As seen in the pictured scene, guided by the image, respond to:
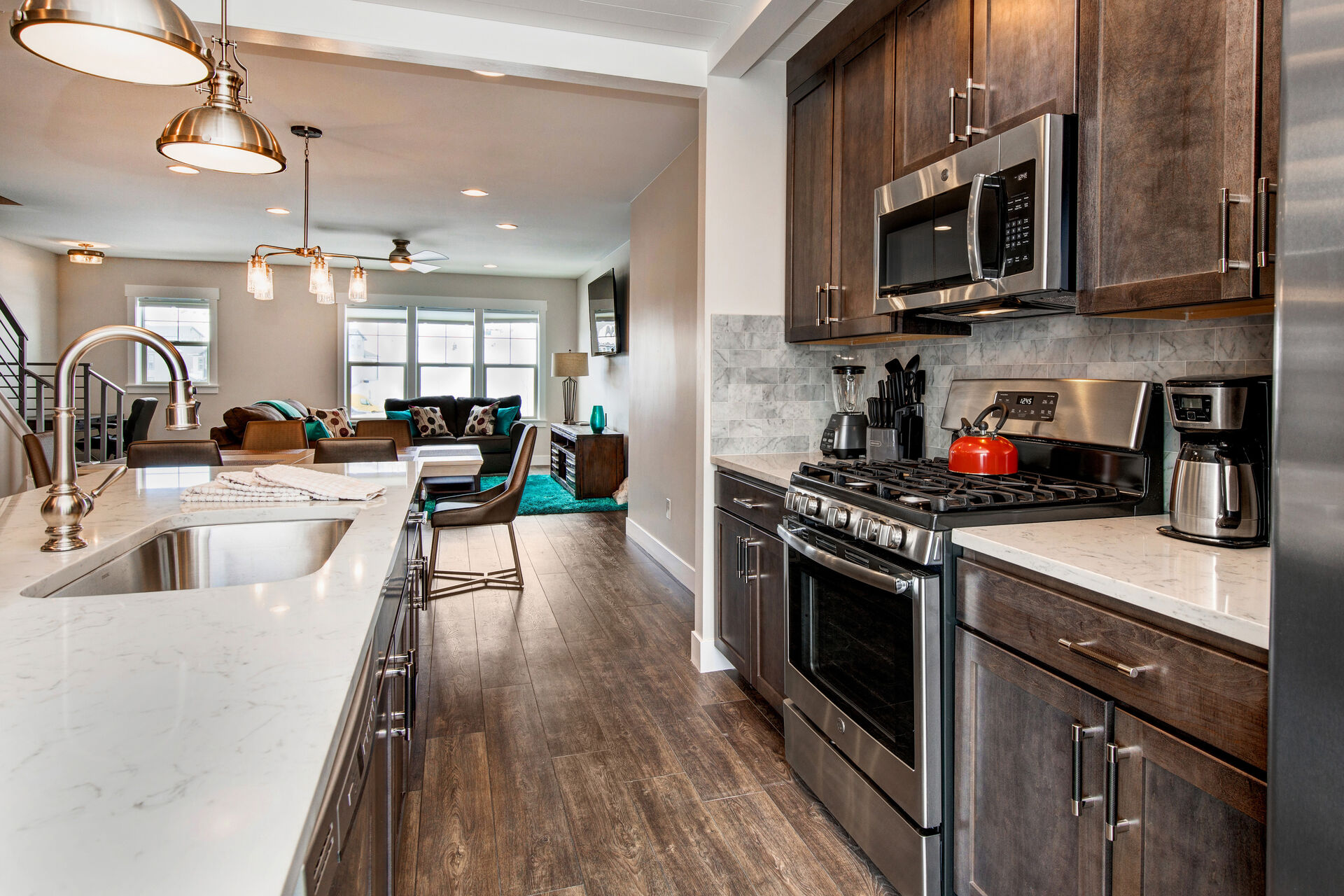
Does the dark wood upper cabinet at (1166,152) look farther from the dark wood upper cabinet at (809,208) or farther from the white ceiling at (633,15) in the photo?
the white ceiling at (633,15)

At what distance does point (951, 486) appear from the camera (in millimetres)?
1879

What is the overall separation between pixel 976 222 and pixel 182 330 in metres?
9.47

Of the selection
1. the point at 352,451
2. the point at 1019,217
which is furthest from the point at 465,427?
the point at 1019,217

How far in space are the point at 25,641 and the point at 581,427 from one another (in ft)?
24.4

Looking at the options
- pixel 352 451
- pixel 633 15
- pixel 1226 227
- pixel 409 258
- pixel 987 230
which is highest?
pixel 633 15

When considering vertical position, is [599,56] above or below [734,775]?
above

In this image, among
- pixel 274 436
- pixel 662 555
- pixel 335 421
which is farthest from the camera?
pixel 335 421

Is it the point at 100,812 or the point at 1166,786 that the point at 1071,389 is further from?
the point at 100,812

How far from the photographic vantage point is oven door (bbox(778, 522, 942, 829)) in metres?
1.66

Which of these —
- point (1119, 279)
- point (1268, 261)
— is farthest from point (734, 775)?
point (1268, 261)

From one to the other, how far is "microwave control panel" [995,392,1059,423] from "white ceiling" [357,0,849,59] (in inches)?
57.3

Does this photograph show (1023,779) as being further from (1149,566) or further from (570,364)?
(570,364)

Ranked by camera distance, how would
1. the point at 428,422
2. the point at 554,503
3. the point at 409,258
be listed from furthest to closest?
the point at 428,422 < the point at 554,503 < the point at 409,258

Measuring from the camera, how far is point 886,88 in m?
2.41
